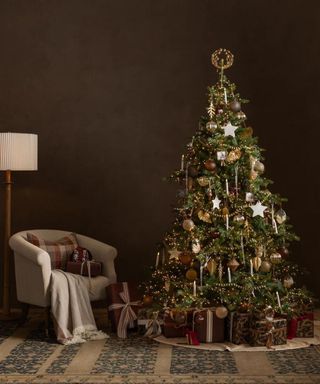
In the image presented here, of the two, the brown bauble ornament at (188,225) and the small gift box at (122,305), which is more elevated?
the brown bauble ornament at (188,225)

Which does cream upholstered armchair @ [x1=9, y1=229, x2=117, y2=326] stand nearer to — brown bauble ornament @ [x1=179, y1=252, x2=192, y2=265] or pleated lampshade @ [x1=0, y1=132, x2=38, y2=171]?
pleated lampshade @ [x1=0, y1=132, x2=38, y2=171]

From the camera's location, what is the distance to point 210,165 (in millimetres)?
5594

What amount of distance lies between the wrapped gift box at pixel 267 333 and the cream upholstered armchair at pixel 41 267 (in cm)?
141

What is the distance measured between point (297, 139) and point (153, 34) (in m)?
1.72

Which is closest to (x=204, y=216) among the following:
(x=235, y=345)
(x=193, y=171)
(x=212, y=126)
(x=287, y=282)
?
(x=193, y=171)

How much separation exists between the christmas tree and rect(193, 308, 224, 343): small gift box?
0.25ft

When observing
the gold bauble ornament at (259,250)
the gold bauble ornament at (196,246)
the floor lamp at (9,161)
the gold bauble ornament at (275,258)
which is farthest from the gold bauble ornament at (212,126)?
the floor lamp at (9,161)

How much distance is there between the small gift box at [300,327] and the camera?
Answer: 559 cm

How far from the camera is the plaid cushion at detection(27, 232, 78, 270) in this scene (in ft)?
20.1

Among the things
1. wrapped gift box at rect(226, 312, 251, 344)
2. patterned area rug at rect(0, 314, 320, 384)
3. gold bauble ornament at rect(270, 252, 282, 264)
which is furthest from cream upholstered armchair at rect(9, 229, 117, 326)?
gold bauble ornament at rect(270, 252, 282, 264)

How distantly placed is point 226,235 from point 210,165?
22.0 inches

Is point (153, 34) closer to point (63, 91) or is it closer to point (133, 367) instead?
point (63, 91)

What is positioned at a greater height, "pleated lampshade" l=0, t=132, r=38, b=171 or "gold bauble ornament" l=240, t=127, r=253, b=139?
"gold bauble ornament" l=240, t=127, r=253, b=139

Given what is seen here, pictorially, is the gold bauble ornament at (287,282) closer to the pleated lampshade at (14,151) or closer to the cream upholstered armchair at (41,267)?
the cream upholstered armchair at (41,267)
